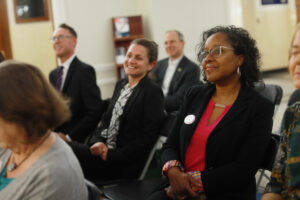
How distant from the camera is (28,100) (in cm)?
120

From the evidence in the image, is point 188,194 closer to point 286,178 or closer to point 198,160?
point 198,160

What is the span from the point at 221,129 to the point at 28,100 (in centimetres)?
102

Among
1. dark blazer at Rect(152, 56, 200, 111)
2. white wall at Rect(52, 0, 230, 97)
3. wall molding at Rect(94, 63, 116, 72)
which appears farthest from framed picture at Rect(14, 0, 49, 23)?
dark blazer at Rect(152, 56, 200, 111)

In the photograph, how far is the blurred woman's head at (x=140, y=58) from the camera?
275cm

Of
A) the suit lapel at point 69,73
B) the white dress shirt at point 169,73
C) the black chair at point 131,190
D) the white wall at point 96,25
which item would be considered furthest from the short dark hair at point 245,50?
the white wall at point 96,25

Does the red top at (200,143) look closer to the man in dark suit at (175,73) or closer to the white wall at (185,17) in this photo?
the man in dark suit at (175,73)

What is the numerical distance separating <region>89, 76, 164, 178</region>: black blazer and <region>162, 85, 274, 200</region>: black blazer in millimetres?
702

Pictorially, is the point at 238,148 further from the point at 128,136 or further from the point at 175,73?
the point at 175,73

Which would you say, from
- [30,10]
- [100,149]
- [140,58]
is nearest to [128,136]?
[100,149]

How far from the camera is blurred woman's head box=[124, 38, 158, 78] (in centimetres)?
275

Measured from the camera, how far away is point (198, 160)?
1.95 m

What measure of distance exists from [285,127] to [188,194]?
0.62m

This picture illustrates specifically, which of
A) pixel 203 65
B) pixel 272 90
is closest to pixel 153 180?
pixel 203 65

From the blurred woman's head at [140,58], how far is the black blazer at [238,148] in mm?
1024
